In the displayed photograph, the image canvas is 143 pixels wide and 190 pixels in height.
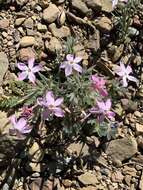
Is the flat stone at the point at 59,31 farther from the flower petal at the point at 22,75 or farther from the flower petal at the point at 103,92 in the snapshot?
the flower petal at the point at 103,92

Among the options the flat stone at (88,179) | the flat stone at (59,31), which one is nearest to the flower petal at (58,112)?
the flat stone at (88,179)

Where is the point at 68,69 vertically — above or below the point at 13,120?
above

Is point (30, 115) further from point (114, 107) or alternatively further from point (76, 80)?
point (114, 107)

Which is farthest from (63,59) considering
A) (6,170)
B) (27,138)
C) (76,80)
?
Result: (6,170)

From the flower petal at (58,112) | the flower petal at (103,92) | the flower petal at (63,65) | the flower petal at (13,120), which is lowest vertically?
the flower petal at (13,120)

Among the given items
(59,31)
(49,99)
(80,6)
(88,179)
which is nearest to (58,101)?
(49,99)

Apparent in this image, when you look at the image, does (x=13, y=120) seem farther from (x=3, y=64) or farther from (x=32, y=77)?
(x=3, y=64)

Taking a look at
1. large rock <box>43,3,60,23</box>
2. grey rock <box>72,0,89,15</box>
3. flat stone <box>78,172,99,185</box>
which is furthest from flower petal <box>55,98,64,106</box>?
grey rock <box>72,0,89,15</box>
